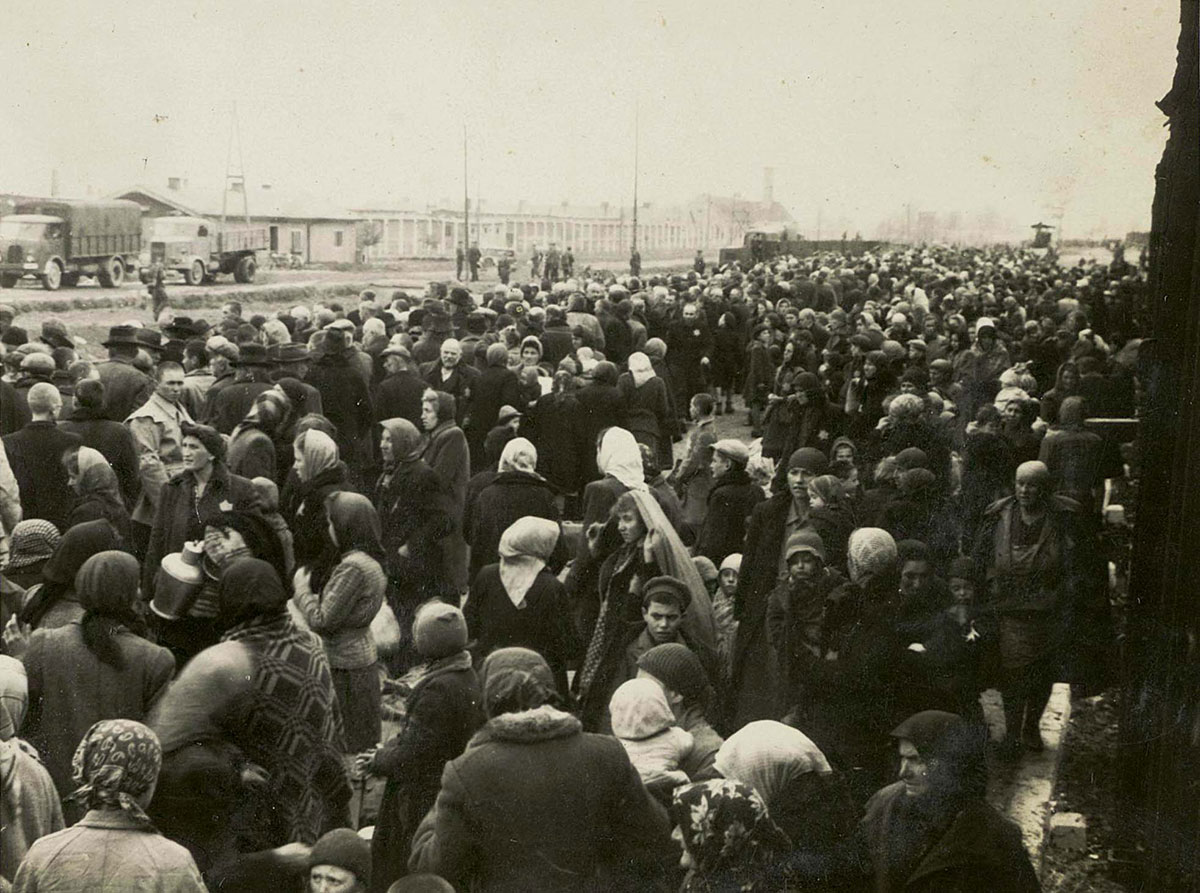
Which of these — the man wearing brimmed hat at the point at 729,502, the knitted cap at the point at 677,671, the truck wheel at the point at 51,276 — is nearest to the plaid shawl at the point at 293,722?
the knitted cap at the point at 677,671

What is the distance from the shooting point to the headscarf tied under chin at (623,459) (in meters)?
6.59

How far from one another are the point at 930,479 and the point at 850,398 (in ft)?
13.4

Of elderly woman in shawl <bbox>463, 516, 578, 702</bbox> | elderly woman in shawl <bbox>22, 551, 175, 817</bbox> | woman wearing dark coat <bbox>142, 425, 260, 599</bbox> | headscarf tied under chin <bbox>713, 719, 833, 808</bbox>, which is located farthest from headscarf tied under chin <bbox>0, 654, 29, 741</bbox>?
woman wearing dark coat <bbox>142, 425, 260, 599</bbox>

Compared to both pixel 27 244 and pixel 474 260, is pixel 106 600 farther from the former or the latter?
pixel 474 260

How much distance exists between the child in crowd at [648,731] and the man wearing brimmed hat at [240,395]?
488 cm

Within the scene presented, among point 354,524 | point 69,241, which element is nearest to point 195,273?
point 69,241

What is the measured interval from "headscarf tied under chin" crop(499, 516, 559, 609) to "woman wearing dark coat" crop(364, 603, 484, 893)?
1.10m

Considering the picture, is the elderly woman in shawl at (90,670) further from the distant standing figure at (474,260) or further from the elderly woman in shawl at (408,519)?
the distant standing figure at (474,260)

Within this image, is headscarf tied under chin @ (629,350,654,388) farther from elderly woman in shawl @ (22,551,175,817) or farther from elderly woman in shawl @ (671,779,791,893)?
elderly woman in shawl @ (671,779,791,893)

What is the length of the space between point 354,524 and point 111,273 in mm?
30624

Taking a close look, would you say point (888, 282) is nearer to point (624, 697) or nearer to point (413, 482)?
point (413, 482)

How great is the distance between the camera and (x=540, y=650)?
5742 millimetres

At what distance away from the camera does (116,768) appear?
3.42 m

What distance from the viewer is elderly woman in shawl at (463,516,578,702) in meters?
5.67
